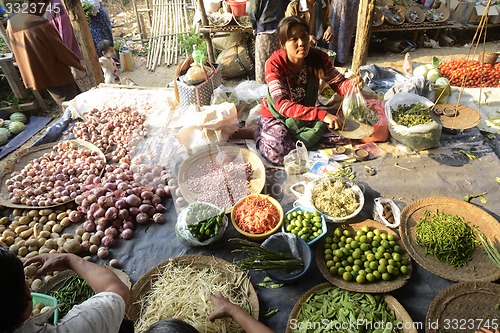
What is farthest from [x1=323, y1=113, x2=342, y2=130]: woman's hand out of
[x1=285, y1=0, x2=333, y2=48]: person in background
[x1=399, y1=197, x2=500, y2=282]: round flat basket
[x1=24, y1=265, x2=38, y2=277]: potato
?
[x1=24, y1=265, x2=38, y2=277]: potato

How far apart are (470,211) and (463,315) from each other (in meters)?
0.90

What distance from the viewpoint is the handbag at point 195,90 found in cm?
377

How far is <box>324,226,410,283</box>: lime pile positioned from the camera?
2113 mm

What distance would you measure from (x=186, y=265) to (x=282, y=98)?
5.52 ft

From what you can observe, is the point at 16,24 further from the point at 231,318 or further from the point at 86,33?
the point at 231,318

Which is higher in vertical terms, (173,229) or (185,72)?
(185,72)

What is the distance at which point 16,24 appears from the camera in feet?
13.3

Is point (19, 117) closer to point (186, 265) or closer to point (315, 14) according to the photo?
point (186, 265)


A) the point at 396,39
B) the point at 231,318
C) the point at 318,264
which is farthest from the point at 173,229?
the point at 396,39

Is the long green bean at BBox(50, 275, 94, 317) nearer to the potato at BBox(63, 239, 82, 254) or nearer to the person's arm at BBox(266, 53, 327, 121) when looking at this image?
the potato at BBox(63, 239, 82, 254)

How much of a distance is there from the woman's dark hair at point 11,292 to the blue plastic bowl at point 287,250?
4.69 ft

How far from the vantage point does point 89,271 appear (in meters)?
1.85

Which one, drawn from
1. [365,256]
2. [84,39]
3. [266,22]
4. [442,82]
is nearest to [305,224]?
[365,256]

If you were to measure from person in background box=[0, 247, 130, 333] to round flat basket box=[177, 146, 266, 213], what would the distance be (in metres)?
1.11
